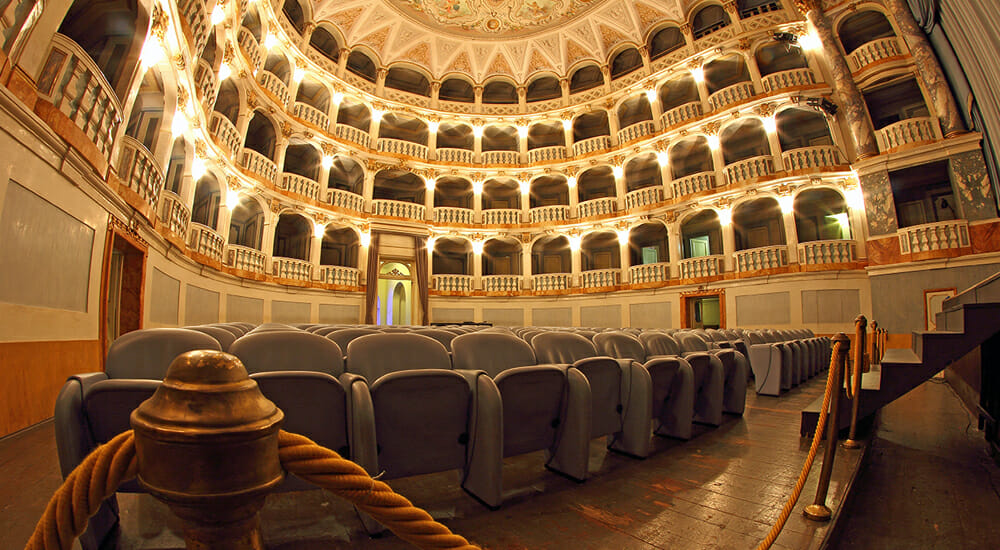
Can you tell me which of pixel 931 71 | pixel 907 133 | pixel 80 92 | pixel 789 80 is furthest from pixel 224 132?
pixel 907 133

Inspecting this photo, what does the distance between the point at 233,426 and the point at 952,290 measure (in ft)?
49.5

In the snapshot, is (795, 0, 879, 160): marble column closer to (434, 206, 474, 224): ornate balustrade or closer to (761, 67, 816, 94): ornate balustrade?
(761, 67, 816, 94): ornate balustrade

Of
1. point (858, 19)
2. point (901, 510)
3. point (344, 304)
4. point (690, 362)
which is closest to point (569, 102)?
point (858, 19)

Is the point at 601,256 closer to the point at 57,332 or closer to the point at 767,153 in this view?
the point at 767,153

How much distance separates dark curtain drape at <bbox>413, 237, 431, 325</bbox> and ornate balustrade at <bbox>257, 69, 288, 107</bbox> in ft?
24.3

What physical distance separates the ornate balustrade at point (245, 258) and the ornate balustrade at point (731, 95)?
1776 centimetres

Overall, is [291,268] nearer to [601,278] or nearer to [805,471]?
[601,278]

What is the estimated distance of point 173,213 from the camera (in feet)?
26.4

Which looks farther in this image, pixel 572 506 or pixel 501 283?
pixel 501 283

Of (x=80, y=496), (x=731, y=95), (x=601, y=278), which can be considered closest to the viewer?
(x=80, y=496)

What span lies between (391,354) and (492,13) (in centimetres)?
2102

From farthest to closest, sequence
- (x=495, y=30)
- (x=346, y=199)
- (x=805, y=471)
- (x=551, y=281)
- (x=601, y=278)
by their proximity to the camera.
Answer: (x=495, y=30)
(x=551, y=281)
(x=601, y=278)
(x=346, y=199)
(x=805, y=471)

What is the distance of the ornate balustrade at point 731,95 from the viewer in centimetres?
1470

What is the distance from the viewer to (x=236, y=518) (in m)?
0.62
